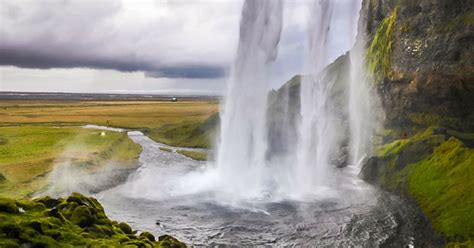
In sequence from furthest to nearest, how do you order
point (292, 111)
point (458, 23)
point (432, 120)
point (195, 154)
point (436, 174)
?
point (292, 111) < point (195, 154) < point (432, 120) < point (458, 23) < point (436, 174)

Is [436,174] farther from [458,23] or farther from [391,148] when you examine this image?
[458,23]

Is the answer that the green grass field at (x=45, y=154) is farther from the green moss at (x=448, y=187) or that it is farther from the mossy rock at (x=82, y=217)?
the green moss at (x=448, y=187)

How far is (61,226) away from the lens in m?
22.7

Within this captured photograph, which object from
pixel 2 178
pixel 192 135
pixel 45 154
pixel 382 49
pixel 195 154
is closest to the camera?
pixel 2 178

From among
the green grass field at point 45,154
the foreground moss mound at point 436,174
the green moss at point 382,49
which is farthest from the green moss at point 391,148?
the green grass field at point 45,154

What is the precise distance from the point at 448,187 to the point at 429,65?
2273 centimetres

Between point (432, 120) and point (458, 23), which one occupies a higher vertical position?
point (458, 23)

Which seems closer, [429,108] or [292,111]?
[429,108]

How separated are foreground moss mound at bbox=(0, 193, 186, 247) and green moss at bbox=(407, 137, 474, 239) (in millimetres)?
24074

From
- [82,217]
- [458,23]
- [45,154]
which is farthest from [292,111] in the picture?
[82,217]

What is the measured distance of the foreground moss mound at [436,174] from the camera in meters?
35.1

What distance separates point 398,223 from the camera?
122ft

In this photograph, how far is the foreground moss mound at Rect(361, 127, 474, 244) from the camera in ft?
115

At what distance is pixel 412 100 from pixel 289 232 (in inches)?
1468
